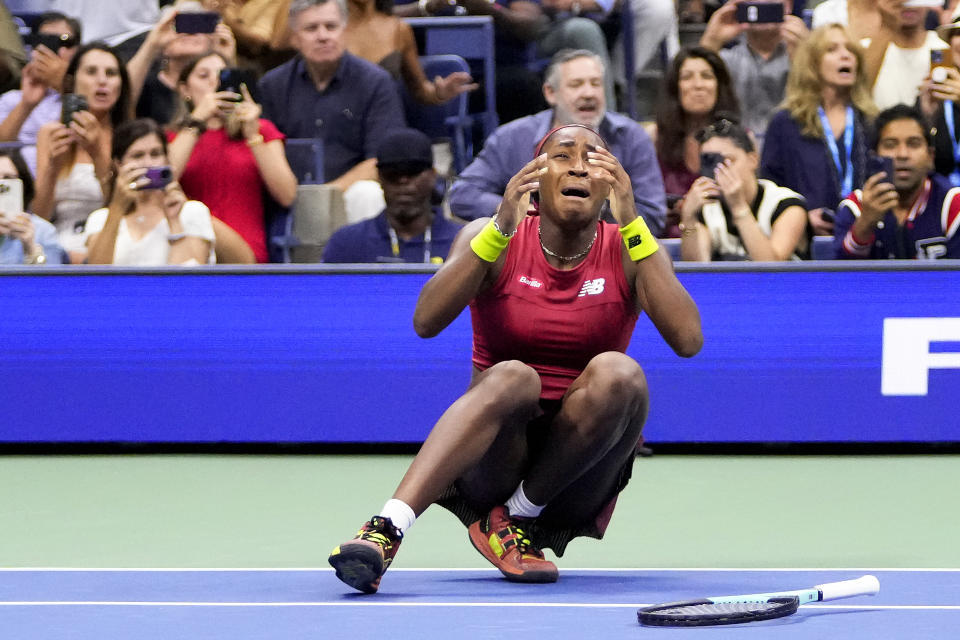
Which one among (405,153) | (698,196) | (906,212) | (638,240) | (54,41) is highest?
(54,41)

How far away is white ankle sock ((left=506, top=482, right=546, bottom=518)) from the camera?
15.6ft

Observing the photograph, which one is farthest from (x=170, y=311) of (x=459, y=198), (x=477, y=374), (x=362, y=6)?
(x=477, y=374)

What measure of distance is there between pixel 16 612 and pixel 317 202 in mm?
4070

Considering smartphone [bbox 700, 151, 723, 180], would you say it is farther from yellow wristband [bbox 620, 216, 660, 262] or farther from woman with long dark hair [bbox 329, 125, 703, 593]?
yellow wristband [bbox 620, 216, 660, 262]

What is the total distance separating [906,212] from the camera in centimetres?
767

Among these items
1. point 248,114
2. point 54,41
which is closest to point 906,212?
point 248,114

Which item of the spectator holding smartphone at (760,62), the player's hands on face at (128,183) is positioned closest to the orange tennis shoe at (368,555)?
the player's hands on face at (128,183)

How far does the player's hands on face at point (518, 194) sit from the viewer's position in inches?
175

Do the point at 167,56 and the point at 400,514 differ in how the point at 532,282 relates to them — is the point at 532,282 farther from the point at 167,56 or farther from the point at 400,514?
the point at 167,56

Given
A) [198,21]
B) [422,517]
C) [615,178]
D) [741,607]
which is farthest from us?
[198,21]

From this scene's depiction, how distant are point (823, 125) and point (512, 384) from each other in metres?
4.14

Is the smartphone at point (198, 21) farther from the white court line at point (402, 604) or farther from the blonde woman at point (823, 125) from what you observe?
the white court line at point (402, 604)

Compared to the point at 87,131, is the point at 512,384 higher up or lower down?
lower down

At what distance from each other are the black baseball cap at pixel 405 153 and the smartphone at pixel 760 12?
239 centimetres
